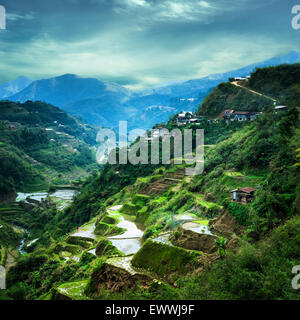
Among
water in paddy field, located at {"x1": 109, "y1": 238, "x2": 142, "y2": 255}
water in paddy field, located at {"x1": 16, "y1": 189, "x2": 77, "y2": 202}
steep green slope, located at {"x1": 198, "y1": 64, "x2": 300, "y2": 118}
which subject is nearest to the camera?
water in paddy field, located at {"x1": 109, "y1": 238, "x2": 142, "y2": 255}

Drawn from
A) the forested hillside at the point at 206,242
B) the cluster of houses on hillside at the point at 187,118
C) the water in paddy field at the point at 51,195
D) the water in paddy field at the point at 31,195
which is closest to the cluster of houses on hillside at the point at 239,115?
the cluster of houses on hillside at the point at 187,118

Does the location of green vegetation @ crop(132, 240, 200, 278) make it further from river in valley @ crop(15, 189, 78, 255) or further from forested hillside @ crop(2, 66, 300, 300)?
river in valley @ crop(15, 189, 78, 255)

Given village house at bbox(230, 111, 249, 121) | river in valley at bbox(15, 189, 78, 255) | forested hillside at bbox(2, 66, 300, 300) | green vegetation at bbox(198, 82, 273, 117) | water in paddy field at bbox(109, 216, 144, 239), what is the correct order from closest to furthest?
forested hillside at bbox(2, 66, 300, 300) → water in paddy field at bbox(109, 216, 144, 239) → village house at bbox(230, 111, 249, 121) → green vegetation at bbox(198, 82, 273, 117) → river in valley at bbox(15, 189, 78, 255)

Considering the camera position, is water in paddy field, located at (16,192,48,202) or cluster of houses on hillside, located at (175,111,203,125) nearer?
cluster of houses on hillside, located at (175,111,203,125)

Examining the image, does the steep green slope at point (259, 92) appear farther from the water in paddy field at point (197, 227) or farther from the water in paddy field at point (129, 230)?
the water in paddy field at point (197, 227)

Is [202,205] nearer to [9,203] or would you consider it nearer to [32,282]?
[32,282]

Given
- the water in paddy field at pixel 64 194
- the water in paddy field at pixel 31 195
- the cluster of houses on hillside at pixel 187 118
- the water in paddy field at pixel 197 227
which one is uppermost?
the cluster of houses on hillside at pixel 187 118

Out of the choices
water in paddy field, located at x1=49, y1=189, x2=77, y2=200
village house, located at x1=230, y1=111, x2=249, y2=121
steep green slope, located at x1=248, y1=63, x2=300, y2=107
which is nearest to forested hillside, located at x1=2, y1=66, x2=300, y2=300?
village house, located at x1=230, y1=111, x2=249, y2=121

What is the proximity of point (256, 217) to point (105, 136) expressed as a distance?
188 meters

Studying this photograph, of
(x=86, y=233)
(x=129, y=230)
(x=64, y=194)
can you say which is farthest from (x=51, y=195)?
(x=129, y=230)

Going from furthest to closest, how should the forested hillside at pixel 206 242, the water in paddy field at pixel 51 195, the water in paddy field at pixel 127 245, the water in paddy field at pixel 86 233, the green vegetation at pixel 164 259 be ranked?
the water in paddy field at pixel 51 195
the water in paddy field at pixel 86 233
the water in paddy field at pixel 127 245
the green vegetation at pixel 164 259
the forested hillside at pixel 206 242

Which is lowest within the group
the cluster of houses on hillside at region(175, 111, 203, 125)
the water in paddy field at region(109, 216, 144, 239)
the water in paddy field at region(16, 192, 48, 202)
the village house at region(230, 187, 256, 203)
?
the water in paddy field at region(16, 192, 48, 202)

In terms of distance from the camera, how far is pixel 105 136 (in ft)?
646

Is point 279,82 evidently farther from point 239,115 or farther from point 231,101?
point 239,115
